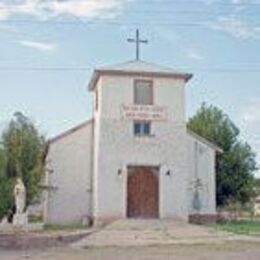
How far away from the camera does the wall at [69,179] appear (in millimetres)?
37844

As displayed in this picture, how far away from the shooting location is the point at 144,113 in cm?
3641

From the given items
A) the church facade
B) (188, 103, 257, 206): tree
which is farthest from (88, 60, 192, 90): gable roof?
(188, 103, 257, 206): tree

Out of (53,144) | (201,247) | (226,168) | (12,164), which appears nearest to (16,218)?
(12,164)

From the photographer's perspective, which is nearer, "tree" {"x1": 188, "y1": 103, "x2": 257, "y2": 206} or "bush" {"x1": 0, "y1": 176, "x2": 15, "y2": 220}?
"bush" {"x1": 0, "y1": 176, "x2": 15, "y2": 220}

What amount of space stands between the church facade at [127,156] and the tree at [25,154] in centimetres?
238

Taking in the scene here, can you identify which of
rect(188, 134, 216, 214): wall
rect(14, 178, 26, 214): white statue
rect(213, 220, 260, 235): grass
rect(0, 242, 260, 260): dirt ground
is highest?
rect(188, 134, 216, 214): wall

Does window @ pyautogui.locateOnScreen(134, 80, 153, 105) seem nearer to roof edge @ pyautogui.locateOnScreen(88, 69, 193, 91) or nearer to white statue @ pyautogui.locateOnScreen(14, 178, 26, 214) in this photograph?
roof edge @ pyautogui.locateOnScreen(88, 69, 193, 91)

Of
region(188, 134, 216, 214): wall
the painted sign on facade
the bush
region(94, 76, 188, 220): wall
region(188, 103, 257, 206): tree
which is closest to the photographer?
the bush

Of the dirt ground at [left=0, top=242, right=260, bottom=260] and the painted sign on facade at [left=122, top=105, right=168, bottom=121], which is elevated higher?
the painted sign on facade at [left=122, top=105, right=168, bottom=121]

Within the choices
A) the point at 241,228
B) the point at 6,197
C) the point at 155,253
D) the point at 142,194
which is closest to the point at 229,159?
the point at 142,194

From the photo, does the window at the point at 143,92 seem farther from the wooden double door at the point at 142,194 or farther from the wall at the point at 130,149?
the wooden double door at the point at 142,194

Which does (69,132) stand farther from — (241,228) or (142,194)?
(241,228)

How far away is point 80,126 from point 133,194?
4.63 m

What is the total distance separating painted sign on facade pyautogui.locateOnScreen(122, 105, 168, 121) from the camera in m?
36.3
